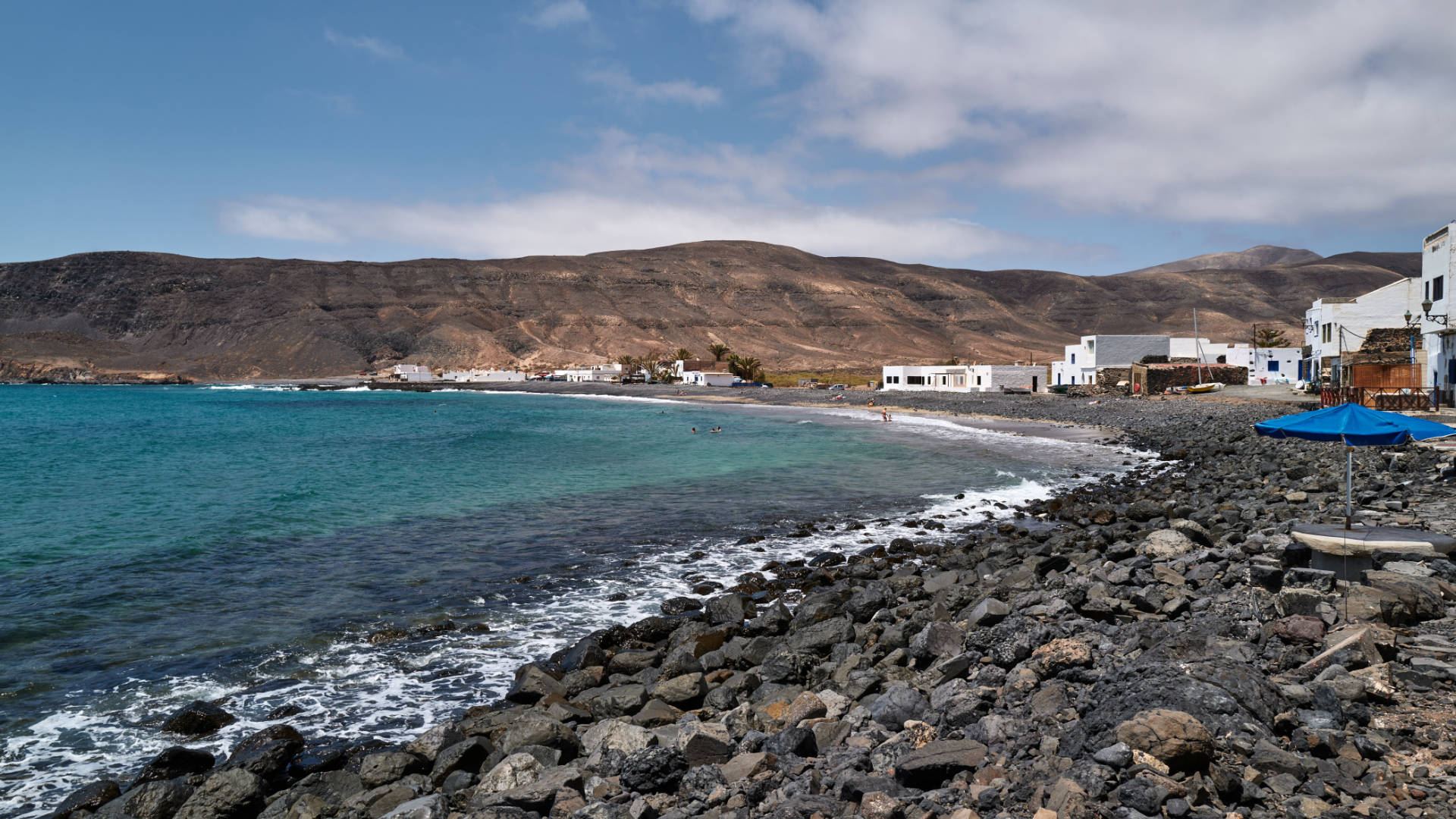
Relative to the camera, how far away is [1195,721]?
511 cm

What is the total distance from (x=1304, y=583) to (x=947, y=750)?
5.28 m

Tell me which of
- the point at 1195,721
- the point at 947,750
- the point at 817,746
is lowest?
the point at 817,746

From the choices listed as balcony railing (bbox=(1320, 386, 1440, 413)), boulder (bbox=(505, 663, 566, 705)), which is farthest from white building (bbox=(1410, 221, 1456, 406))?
boulder (bbox=(505, 663, 566, 705))

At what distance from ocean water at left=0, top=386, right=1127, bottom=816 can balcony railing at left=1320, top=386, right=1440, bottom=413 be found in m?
8.73

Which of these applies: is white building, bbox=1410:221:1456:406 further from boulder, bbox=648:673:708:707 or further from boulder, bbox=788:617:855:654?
boulder, bbox=648:673:708:707

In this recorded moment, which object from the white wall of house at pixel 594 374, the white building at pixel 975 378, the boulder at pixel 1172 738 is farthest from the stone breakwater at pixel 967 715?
the white wall of house at pixel 594 374

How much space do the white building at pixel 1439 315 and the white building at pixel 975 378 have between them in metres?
52.7

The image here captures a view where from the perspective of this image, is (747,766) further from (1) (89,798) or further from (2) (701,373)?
(2) (701,373)

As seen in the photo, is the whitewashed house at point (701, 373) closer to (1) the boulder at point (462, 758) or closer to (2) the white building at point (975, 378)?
(2) the white building at point (975, 378)

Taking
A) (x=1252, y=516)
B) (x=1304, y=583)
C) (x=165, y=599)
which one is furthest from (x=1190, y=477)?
(x=165, y=599)

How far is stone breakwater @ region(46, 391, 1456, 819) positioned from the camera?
504 cm

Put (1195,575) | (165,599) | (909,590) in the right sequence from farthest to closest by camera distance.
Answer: (165,599)
(909,590)
(1195,575)

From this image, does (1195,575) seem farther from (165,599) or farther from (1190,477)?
(165,599)

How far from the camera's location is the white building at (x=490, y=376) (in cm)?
16375
